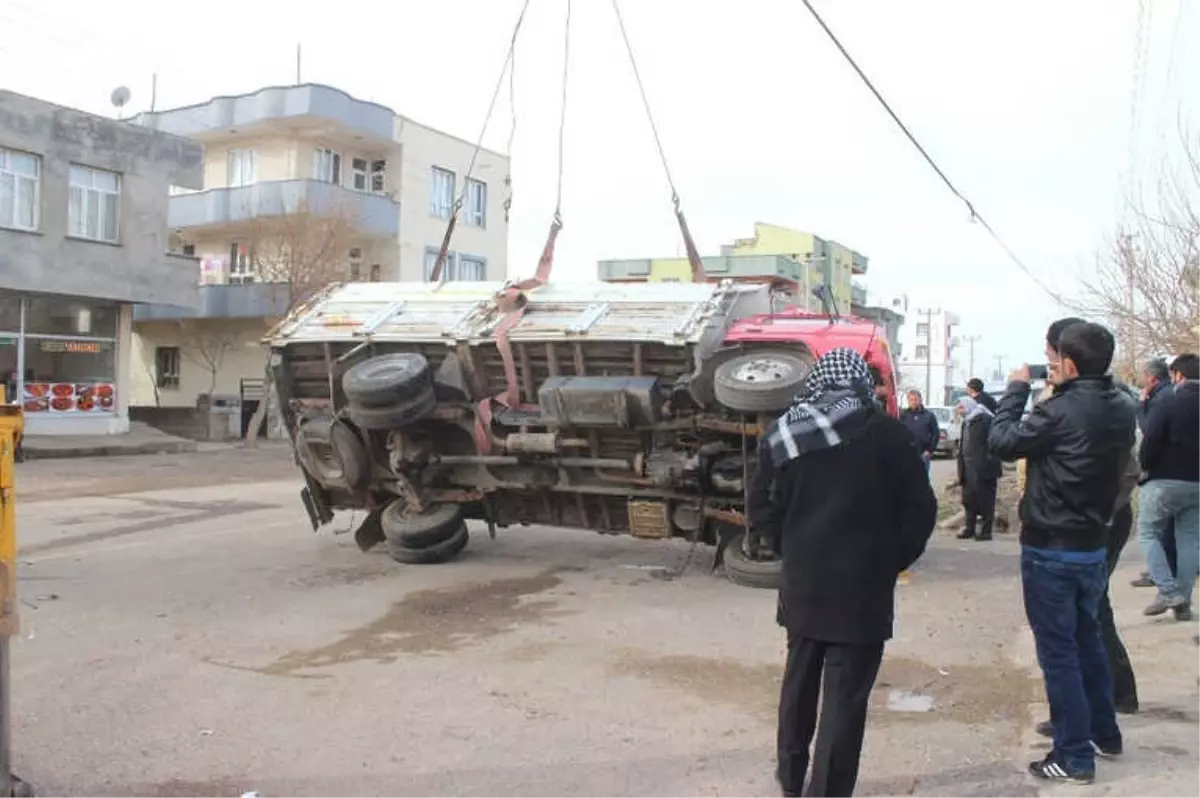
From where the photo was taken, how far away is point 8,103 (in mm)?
23656

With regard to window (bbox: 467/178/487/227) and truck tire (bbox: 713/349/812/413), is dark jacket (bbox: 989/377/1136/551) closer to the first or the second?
truck tire (bbox: 713/349/812/413)

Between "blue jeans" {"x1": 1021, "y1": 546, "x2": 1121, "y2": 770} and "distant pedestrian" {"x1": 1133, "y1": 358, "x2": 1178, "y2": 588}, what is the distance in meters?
2.94

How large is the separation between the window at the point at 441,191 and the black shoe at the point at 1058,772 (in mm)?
34976

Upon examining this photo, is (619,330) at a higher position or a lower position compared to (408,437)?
higher

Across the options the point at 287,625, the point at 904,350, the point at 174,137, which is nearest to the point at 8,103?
the point at 174,137

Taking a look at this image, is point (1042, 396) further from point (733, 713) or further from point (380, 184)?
point (380, 184)

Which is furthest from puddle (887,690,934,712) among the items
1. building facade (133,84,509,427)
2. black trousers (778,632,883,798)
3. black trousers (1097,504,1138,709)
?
building facade (133,84,509,427)

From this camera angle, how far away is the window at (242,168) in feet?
115

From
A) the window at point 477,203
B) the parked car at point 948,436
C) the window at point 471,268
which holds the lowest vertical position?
the parked car at point 948,436

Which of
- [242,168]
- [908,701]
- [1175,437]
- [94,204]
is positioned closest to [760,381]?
[1175,437]

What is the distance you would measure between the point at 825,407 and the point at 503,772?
2157 millimetres

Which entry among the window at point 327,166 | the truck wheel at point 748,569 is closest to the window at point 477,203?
the window at point 327,166

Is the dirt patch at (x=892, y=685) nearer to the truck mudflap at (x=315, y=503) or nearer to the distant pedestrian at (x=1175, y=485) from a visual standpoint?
the distant pedestrian at (x=1175, y=485)

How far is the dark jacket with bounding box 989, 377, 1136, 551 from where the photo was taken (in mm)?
4406
